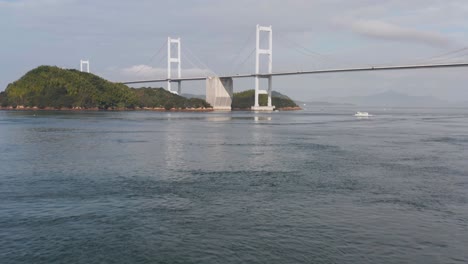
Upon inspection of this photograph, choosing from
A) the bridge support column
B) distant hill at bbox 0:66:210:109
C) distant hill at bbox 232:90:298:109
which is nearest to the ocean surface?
distant hill at bbox 0:66:210:109

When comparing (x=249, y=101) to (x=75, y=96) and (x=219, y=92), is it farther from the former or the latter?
(x=75, y=96)

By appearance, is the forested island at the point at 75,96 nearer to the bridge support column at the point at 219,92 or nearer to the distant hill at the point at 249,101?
the bridge support column at the point at 219,92

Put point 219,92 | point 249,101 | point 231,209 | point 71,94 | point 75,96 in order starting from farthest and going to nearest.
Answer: point 249,101 → point 219,92 → point 75,96 → point 71,94 → point 231,209

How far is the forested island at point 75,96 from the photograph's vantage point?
3681 inches

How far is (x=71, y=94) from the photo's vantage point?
9369 centimetres

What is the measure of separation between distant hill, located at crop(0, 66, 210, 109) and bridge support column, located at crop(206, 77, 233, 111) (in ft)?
8.08

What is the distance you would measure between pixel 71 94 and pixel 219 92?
1207 inches

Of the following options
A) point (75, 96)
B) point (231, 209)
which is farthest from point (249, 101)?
point (231, 209)

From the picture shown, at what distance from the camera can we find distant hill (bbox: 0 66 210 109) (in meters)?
93.4

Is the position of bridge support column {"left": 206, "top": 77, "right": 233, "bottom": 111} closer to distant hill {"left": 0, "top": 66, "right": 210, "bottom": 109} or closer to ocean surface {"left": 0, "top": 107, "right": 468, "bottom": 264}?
distant hill {"left": 0, "top": 66, "right": 210, "bottom": 109}

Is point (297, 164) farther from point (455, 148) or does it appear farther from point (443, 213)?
point (455, 148)

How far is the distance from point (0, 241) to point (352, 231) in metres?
6.42

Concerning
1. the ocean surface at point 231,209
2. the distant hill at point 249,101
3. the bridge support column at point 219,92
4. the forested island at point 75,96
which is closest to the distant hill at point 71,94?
the forested island at point 75,96

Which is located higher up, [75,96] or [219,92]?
[219,92]
